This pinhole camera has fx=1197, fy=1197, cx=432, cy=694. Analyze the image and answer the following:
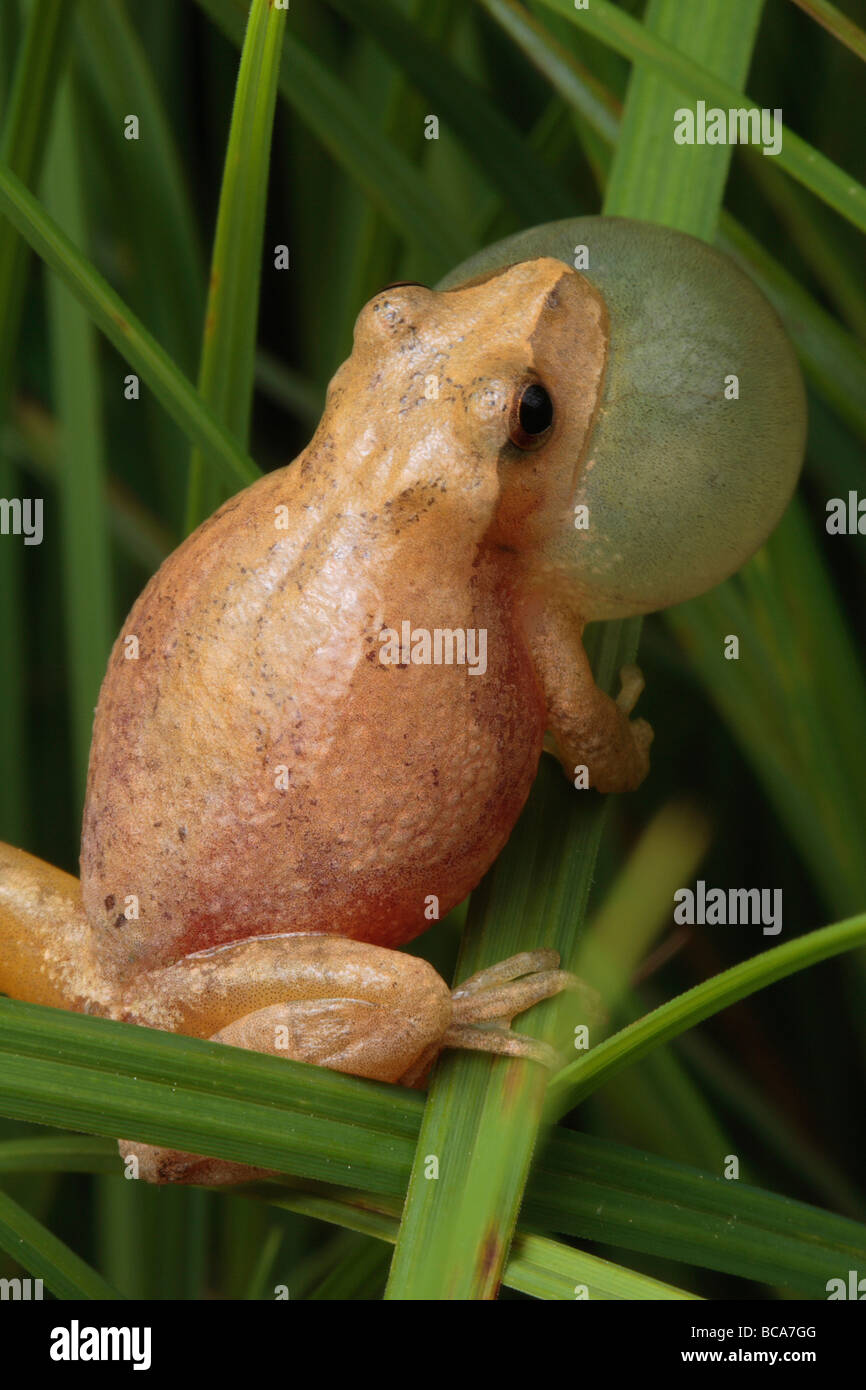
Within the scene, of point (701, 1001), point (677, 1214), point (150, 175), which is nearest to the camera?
point (701, 1001)

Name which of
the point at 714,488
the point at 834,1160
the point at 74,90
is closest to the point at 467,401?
the point at 714,488

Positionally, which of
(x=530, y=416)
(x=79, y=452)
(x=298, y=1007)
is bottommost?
(x=298, y=1007)

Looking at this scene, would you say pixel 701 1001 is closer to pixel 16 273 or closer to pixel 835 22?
pixel 835 22

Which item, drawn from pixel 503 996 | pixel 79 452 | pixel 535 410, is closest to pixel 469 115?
pixel 535 410

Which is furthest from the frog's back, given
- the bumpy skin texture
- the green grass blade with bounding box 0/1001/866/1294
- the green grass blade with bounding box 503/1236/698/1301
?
the green grass blade with bounding box 503/1236/698/1301

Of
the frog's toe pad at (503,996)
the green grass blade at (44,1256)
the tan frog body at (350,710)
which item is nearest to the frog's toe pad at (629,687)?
the tan frog body at (350,710)

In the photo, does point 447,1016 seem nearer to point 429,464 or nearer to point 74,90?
point 429,464

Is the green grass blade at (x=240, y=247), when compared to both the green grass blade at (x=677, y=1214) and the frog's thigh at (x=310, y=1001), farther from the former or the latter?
the green grass blade at (x=677, y=1214)
